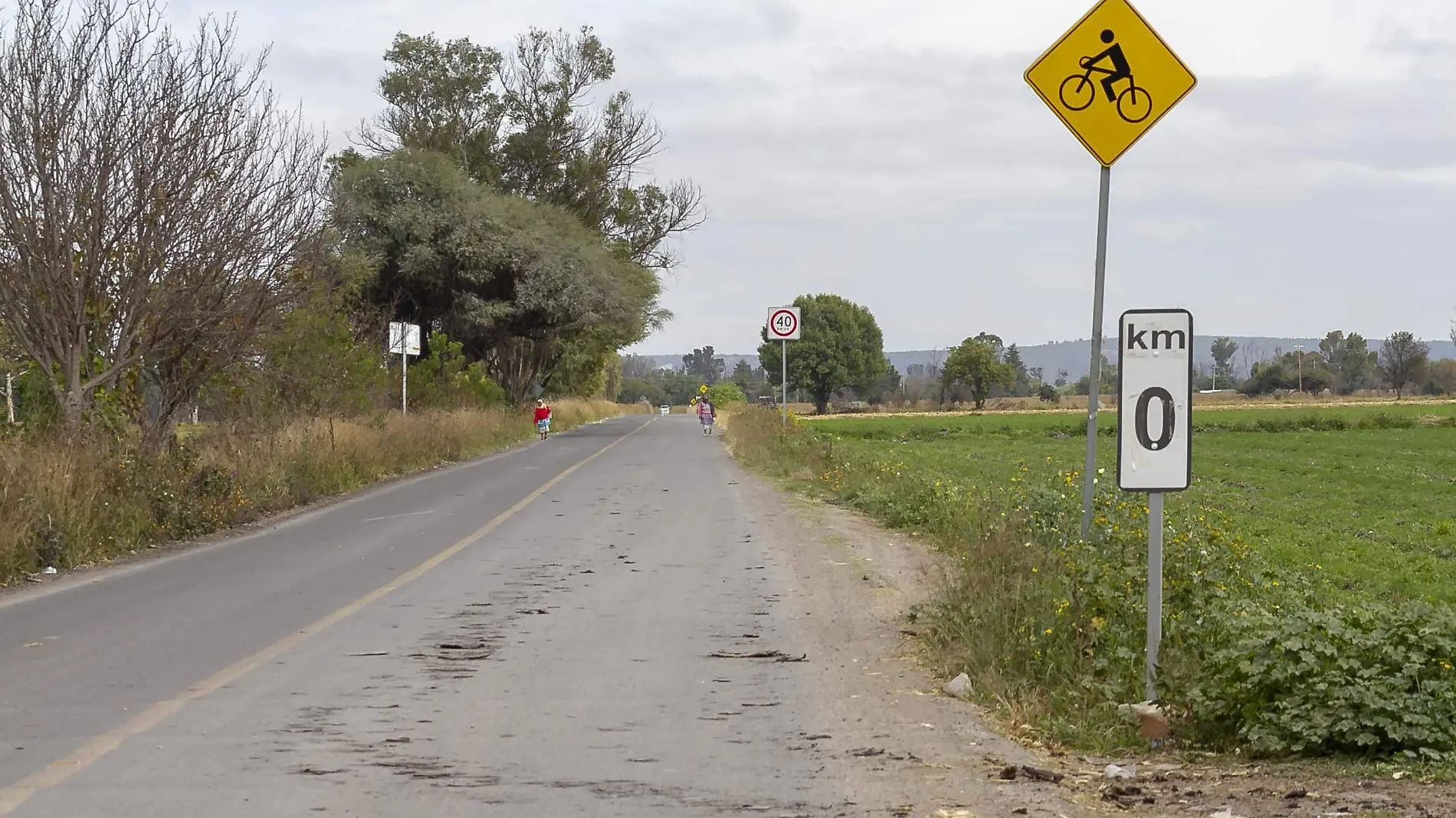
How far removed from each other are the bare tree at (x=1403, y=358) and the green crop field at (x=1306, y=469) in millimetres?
54969

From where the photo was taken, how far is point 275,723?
710 cm

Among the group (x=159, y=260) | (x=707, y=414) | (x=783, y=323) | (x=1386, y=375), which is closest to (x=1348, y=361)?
(x=1386, y=375)

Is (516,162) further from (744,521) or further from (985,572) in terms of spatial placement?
(985,572)

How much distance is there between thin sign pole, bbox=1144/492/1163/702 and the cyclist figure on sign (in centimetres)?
287

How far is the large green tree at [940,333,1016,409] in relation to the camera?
13562 cm

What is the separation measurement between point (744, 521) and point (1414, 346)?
468ft

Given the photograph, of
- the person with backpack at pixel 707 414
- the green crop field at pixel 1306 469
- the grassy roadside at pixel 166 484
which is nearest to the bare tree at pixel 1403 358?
the green crop field at pixel 1306 469

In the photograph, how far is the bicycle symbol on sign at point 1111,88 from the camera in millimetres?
8695

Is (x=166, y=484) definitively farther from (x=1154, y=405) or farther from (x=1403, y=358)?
(x=1403, y=358)

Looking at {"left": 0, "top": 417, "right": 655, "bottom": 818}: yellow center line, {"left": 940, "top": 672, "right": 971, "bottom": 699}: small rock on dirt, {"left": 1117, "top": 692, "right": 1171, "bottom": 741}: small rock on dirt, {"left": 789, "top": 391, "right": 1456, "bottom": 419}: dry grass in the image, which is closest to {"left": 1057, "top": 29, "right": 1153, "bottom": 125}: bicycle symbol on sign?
{"left": 940, "top": 672, "right": 971, "bottom": 699}: small rock on dirt

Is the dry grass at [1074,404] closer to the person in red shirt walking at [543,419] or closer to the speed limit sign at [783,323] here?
the person in red shirt walking at [543,419]

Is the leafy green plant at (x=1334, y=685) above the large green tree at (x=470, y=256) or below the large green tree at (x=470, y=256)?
below

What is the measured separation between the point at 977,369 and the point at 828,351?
589 inches

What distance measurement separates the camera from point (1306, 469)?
42.1 meters
